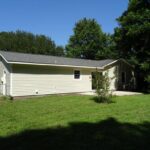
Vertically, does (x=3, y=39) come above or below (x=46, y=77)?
above

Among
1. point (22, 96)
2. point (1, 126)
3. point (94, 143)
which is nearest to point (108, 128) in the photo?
point (94, 143)

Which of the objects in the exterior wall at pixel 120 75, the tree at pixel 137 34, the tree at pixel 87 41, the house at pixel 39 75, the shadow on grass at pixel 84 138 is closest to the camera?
the shadow on grass at pixel 84 138

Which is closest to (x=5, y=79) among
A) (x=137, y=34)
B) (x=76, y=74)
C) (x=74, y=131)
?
(x=76, y=74)

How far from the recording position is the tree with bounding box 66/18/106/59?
44.9 m

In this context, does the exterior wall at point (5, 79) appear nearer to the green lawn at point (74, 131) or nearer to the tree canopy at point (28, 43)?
the green lawn at point (74, 131)

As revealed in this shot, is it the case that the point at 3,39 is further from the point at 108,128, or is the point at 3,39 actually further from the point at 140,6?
the point at 108,128

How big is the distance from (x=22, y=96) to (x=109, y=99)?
6251 millimetres

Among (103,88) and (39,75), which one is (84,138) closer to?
(103,88)

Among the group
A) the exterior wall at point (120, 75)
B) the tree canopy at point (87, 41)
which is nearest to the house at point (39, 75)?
the exterior wall at point (120, 75)

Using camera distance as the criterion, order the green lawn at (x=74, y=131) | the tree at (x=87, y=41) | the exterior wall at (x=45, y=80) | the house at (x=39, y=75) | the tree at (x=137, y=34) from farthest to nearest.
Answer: the tree at (x=87, y=41) → the tree at (x=137, y=34) → the exterior wall at (x=45, y=80) → the house at (x=39, y=75) → the green lawn at (x=74, y=131)

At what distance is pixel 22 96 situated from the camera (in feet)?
54.9

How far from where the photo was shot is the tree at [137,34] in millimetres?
21859

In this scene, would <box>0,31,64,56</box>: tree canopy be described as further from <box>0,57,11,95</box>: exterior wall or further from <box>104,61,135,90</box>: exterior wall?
<box>0,57,11,95</box>: exterior wall

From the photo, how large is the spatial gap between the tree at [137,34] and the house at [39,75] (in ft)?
11.3
